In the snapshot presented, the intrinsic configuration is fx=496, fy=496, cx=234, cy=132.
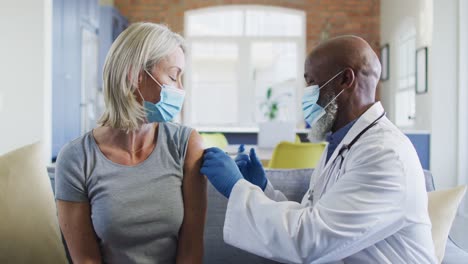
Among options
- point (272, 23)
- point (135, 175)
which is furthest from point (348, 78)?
point (272, 23)

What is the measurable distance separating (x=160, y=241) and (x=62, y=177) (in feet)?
0.97

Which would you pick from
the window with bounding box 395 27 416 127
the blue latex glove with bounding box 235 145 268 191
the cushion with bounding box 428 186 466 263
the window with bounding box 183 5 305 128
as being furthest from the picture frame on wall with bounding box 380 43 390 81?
the blue latex glove with bounding box 235 145 268 191

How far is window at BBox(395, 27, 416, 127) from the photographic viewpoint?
525 centimetres

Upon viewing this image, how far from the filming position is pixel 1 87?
10.2 ft

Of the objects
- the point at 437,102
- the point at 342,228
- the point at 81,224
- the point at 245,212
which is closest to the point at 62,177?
the point at 81,224

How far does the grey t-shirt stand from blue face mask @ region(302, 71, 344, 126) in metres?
0.42

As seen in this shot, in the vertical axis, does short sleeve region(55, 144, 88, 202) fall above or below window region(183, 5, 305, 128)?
below

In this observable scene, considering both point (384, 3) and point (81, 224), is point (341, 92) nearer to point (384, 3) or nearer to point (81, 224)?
point (81, 224)

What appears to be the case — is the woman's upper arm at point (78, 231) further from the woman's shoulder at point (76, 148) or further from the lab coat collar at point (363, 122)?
the lab coat collar at point (363, 122)

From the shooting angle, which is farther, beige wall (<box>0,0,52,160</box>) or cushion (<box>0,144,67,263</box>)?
beige wall (<box>0,0,52,160</box>)

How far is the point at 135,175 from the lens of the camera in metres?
1.27

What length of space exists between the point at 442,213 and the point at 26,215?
1268 mm

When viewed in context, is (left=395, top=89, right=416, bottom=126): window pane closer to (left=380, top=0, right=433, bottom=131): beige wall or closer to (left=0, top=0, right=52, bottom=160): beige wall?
(left=380, top=0, right=433, bottom=131): beige wall

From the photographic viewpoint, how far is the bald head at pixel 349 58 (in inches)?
51.5
